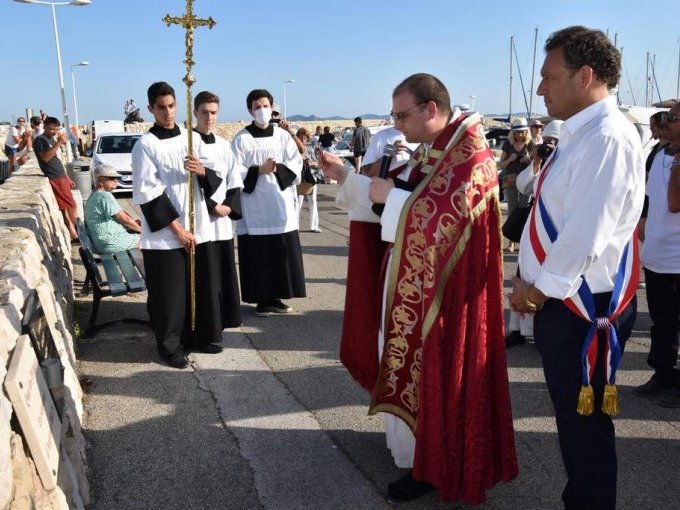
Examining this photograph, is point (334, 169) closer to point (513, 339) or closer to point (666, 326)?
point (666, 326)

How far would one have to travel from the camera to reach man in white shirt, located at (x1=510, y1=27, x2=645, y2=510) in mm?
2332

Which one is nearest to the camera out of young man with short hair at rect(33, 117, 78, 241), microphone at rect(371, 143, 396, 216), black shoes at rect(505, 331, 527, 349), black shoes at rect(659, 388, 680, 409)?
microphone at rect(371, 143, 396, 216)

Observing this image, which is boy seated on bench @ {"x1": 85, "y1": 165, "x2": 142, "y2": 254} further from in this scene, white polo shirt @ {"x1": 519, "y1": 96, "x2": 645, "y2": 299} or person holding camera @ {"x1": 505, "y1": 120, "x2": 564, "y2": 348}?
white polo shirt @ {"x1": 519, "y1": 96, "x2": 645, "y2": 299}

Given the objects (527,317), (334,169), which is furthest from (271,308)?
(334,169)

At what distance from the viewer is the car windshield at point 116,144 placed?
58.7 ft

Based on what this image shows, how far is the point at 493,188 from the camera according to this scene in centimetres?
293

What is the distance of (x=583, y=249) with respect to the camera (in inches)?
92.2

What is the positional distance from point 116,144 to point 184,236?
1457 centimetres

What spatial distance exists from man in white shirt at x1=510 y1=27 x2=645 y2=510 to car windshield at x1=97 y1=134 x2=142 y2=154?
1690cm

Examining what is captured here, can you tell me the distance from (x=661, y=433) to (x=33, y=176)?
9.08m

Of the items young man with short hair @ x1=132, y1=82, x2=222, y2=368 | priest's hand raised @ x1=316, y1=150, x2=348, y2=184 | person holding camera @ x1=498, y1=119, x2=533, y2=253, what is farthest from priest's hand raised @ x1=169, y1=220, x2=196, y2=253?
person holding camera @ x1=498, y1=119, x2=533, y2=253

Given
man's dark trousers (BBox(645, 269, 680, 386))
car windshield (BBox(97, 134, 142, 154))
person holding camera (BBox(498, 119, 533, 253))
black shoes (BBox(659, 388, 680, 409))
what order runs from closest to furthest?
black shoes (BBox(659, 388, 680, 409)), man's dark trousers (BBox(645, 269, 680, 386)), person holding camera (BBox(498, 119, 533, 253)), car windshield (BBox(97, 134, 142, 154))

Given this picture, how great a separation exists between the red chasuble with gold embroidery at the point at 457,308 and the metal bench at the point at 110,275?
11.5ft

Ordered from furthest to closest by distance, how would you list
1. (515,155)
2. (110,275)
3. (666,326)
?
(515,155) < (110,275) < (666,326)
